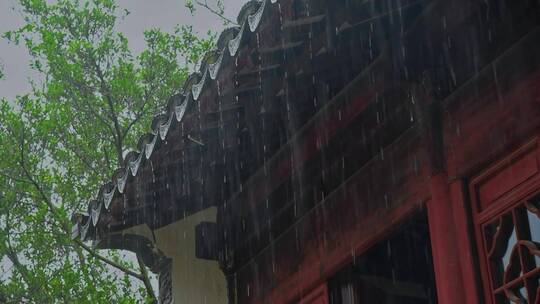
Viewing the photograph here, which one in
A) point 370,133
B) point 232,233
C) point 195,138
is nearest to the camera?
point 370,133

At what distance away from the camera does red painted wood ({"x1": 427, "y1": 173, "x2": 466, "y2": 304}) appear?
4.47 meters

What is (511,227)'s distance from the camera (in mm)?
4273

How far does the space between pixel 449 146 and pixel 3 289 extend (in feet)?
36.1

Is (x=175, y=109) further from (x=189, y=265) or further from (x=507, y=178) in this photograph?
(x=189, y=265)

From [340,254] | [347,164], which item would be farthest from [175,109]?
[340,254]

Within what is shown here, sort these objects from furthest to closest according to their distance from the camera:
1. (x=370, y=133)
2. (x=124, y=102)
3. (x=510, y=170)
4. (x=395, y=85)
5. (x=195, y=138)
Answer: (x=124, y=102), (x=195, y=138), (x=370, y=133), (x=395, y=85), (x=510, y=170)

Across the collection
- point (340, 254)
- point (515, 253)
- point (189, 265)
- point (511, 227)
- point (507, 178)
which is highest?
point (189, 265)

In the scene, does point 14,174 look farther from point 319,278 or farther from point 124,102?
point 319,278

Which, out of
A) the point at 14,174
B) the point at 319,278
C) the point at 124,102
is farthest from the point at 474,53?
the point at 14,174

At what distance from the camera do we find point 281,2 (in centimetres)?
435

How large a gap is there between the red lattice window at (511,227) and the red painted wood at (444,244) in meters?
0.17

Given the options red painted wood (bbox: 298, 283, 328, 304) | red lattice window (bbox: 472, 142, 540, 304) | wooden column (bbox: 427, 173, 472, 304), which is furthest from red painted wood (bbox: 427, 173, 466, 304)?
red painted wood (bbox: 298, 283, 328, 304)

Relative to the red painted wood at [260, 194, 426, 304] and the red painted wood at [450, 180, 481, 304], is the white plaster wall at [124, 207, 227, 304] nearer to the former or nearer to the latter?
the red painted wood at [260, 194, 426, 304]

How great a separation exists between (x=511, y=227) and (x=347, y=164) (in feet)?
5.59
